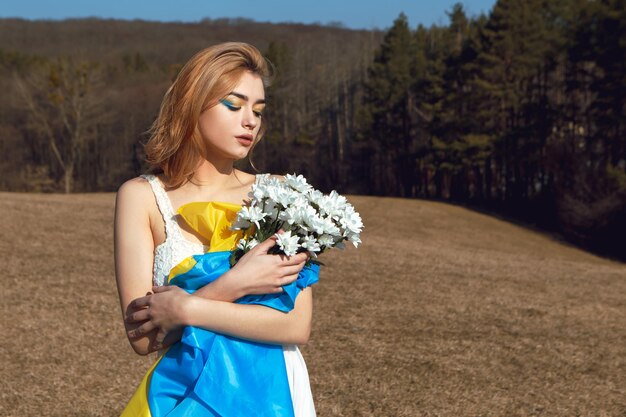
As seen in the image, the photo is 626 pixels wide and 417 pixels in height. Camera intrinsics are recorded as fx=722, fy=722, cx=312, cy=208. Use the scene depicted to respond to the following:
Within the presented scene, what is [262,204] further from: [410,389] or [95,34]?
[95,34]

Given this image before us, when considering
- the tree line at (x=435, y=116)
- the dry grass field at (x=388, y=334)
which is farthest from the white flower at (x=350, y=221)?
the tree line at (x=435, y=116)

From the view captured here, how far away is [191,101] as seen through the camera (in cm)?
234

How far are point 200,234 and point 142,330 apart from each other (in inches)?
13.7

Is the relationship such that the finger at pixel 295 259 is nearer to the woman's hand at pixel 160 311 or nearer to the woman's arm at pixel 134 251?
the woman's hand at pixel 160 311

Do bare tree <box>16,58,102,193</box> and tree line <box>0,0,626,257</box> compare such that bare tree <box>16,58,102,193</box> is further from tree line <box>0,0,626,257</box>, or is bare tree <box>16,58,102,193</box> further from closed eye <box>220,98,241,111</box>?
closed eye <box>220,98,241,111</box>

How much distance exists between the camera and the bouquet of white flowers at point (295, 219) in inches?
81.2

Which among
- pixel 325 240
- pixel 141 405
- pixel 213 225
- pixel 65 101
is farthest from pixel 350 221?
pixel 65 101

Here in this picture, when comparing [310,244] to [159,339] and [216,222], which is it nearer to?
[216,222]

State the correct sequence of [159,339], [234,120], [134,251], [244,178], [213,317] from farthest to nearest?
[244,178], [234,120], [134,251], [159,339], [213,317]

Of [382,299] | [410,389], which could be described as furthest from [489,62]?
[410,389]

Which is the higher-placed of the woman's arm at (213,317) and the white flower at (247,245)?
the white flower at (247,245)

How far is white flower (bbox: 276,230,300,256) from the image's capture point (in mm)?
2055

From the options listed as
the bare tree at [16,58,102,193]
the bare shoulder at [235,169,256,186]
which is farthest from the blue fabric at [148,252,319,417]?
the bare tree at [16,58,102,193]

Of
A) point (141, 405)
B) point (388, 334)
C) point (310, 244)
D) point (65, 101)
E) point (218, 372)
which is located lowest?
point (388, 334)
